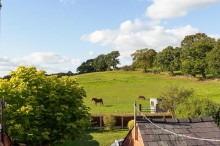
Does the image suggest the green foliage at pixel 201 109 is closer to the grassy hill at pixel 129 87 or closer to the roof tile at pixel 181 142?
the roof tile at pixel 181 142

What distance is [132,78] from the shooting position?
4031 inches

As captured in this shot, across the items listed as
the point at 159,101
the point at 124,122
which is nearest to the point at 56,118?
the point at 124,122

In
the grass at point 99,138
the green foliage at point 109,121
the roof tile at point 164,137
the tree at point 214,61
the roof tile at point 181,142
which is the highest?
the tree at point 214,61

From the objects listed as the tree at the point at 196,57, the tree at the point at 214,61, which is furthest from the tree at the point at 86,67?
the tree at the point at 214,61

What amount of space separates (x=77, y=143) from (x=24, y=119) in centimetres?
1231

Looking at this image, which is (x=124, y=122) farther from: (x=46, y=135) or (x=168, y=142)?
(x=168, y=142)

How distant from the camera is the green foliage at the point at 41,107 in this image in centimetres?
2556

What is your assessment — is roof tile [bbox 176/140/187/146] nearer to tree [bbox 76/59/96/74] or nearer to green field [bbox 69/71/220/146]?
green field [bbox 69/71/220/146]

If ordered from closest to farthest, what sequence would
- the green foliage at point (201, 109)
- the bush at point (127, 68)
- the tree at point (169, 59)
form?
the green foliage at point (201, 109) < the tree at point (169, 59) < the bush at point (127, 68)

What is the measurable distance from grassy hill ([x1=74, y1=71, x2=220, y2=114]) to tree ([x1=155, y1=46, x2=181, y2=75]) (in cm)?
Answer: 280

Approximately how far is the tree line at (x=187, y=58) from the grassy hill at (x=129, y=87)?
3.00 m

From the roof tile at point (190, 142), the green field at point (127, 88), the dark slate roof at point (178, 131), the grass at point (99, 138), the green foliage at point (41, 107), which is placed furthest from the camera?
the green field at point (127, 88)

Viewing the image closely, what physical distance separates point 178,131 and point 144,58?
334 ft

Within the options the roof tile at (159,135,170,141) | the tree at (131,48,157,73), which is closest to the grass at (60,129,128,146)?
the roof tile at (159,135,170,141)
